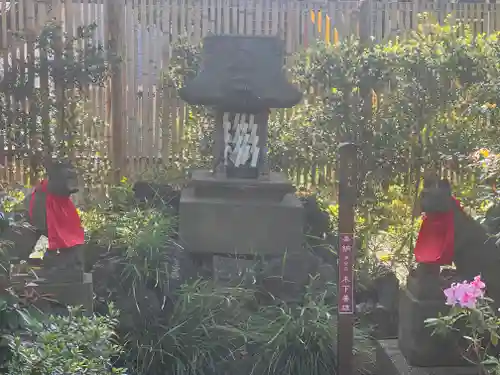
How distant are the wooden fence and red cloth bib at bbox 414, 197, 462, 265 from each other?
3.59 m

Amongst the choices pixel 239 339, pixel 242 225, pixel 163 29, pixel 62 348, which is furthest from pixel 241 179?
pixel 62 348

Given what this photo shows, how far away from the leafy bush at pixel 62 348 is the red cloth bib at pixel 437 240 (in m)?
1.77

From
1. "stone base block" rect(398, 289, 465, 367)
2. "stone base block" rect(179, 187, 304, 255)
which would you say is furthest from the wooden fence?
"stone base block" rect(398, 289, 465, 367)

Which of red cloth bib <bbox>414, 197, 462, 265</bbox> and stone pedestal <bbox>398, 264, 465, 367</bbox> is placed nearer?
stone pedestal <bbox>398, 264, 465, 367</bbox>

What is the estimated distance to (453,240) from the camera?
3.77 metres

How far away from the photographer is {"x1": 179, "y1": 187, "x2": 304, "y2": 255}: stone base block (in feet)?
17.0

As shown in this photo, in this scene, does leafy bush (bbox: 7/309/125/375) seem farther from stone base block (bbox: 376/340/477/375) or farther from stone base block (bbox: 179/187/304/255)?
stone base block (bbox: 179/187/304/255)

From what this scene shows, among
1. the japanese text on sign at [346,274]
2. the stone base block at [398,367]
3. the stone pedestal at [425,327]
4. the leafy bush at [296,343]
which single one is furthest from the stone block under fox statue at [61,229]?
the stone pedestal at [425,327]

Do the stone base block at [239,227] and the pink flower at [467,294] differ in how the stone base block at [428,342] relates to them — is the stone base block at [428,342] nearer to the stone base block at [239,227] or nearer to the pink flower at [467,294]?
the pink flower at [467,294]

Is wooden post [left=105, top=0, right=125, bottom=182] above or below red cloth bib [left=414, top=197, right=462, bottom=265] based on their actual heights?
above

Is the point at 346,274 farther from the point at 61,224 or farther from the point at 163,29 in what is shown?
the point at 163,29

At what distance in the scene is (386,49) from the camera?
5340 mm

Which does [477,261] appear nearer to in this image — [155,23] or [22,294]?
[22,294]

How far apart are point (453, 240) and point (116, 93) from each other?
4.44 m
